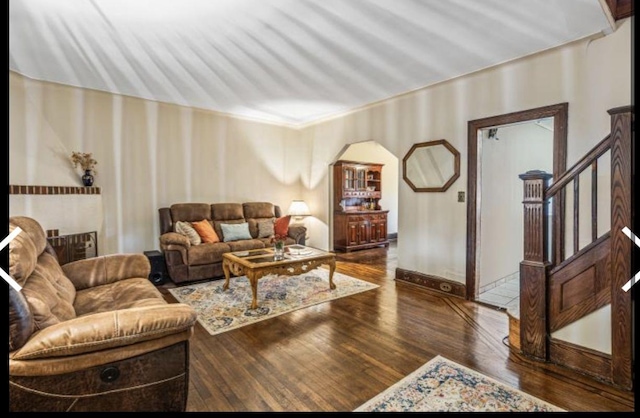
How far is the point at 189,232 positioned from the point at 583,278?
4.30 m

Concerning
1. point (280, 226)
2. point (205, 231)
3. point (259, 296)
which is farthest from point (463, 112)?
point (205, 231)

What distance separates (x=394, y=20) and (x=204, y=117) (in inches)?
145

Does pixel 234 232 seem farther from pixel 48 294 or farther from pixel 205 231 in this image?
pixel 48 294

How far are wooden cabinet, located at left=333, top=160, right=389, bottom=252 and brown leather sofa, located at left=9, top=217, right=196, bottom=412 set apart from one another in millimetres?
4747

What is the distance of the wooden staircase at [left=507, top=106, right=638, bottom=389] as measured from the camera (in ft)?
6.36

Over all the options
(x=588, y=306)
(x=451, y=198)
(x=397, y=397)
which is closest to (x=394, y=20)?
(x=451, y=198)

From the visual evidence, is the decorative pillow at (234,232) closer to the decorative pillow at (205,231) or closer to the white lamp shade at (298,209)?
the decorative pillow at (205,231)

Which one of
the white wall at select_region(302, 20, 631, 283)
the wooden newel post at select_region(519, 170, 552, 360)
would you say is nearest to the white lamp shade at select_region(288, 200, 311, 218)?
the white wall at select_region(302, 20, 631, 283)

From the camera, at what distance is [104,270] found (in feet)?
8.78

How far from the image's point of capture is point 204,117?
5.26m

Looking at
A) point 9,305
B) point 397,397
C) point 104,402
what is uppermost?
point 9,305

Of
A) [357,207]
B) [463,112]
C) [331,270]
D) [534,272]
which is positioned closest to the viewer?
[534,272]

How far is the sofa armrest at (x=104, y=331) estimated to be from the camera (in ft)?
4.20
